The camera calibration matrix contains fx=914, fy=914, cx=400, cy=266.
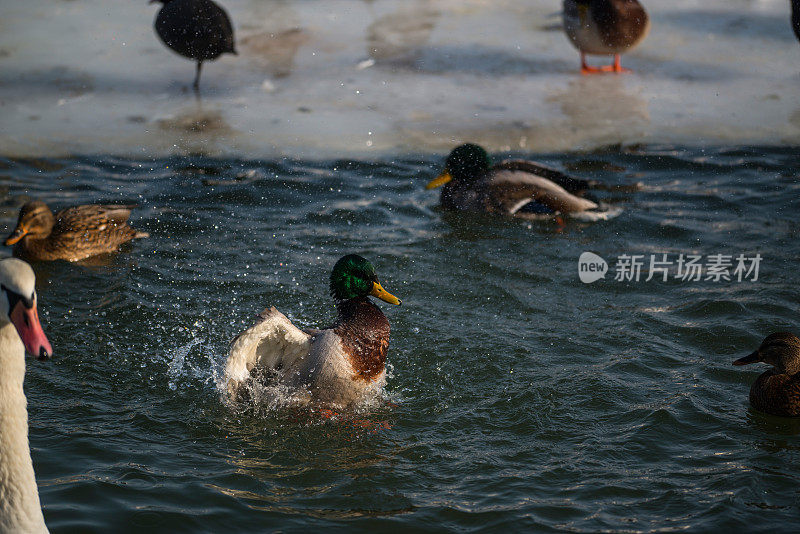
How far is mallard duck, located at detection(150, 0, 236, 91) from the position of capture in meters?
9.37

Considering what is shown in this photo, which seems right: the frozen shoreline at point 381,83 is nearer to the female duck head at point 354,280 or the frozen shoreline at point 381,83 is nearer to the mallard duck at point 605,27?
the mallard duck at point 605,27

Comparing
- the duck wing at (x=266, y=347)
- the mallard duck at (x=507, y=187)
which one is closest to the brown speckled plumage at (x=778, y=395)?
the duck wing at (x=266, y=347)

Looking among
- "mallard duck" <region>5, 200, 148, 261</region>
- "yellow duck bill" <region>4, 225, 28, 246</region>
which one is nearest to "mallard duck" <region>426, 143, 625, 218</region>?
"mallard duck" <region>5, 200, 148, 261</region>

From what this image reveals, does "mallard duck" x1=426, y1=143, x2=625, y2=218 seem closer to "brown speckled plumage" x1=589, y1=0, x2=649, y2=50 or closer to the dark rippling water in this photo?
the dark rippling water

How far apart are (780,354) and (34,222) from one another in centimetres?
525

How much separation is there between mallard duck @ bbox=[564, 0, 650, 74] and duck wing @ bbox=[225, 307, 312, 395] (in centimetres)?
638

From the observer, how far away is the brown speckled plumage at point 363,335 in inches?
195

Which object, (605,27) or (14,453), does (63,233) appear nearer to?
(14,453)

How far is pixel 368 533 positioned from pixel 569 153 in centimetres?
574

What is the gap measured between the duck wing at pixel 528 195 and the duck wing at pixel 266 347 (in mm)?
3479

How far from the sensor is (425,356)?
5637mm

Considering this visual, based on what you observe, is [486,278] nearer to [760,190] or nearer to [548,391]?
[548,391]

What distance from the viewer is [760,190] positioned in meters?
8.16

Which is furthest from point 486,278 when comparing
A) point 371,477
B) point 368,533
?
point 368,533
